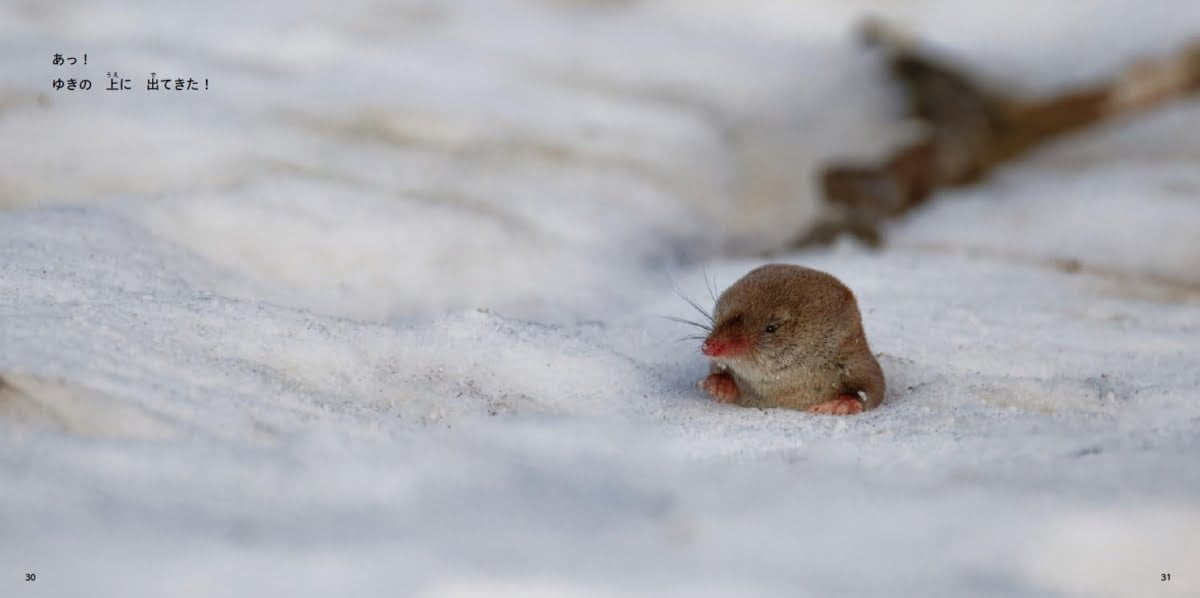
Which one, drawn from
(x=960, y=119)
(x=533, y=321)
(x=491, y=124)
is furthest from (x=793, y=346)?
(x=960, y=119)

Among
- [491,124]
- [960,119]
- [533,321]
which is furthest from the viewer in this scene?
[960,119]

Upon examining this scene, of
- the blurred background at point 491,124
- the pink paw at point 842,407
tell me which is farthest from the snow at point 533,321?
the pink paw at point 842,407

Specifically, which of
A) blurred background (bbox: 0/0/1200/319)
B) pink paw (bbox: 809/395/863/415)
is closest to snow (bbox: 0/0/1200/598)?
blurred background (bbox: 0/0/1200/319)

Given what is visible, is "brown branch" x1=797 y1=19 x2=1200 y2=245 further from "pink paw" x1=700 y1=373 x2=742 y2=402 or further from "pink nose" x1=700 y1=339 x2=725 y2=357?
"pink nose" x1=700 y1=339 x2=725 y2=357

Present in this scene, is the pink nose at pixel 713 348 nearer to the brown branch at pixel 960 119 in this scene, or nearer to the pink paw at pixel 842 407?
the pink paw at pixel 842 407

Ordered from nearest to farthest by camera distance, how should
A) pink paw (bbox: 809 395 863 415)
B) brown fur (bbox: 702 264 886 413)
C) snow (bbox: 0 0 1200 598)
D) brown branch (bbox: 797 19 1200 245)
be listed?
snow (bbox: 0 0 1200 598) → pink paw (bbox: 809 395 863 415) → brown fur (bbox: 702 264 886 413) → brown branch (bbox: 797 19 1200 245)

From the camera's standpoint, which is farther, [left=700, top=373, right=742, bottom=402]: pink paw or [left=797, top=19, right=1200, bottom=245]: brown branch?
[left=797, top=19, right=1200, bottom=245]: brown branch

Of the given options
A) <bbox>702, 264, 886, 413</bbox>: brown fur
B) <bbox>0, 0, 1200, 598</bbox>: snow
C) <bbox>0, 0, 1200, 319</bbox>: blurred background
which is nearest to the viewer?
<bbox>0, 0, 1200, 598</bbox>: snow

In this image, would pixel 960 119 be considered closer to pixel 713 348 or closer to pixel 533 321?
pixel 533 321
